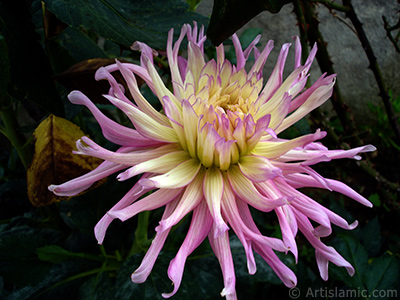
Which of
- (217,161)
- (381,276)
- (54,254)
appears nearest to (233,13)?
(217,161)

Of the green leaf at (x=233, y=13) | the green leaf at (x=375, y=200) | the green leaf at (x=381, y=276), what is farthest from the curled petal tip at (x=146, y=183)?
the green leaf at (x=375, y=200)

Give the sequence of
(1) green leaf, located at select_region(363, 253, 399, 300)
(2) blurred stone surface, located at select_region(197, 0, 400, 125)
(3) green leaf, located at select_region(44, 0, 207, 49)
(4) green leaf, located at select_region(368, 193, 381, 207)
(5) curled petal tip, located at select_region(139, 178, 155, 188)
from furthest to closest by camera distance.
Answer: (2) blurred stone surface, located at select_region(197, 0, 400, 125)
(4) green leaf, located at select_region(368, 193, 381, 207)
(1) green leaf, located at select_region(363, 253, 399, 300)
(3) green leaf, located at select_region(44, 0, 207, 49)
(5) curled petal tip, located at select_region(139, 178, 155, 188)

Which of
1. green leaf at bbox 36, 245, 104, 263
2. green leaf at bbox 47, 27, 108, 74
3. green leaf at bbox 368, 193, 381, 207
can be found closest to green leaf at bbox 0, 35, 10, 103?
green leaf at bbox 47, 27, 108, 74

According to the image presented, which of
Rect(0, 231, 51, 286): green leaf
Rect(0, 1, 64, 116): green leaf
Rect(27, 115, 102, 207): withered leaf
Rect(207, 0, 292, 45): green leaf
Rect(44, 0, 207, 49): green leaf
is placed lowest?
Rect(0, 231, 51, 286): green leaf

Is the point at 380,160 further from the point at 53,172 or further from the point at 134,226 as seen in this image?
the point at 53,172

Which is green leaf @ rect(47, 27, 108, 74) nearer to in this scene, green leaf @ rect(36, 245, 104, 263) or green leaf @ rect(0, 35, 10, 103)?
green leaf @ rect(0, 35, 10, 103)

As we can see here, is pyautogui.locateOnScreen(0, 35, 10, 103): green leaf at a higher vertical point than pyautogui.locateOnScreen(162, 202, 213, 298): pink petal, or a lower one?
higher

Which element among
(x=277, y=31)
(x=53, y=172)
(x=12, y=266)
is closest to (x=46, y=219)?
(x=12, y=266)
